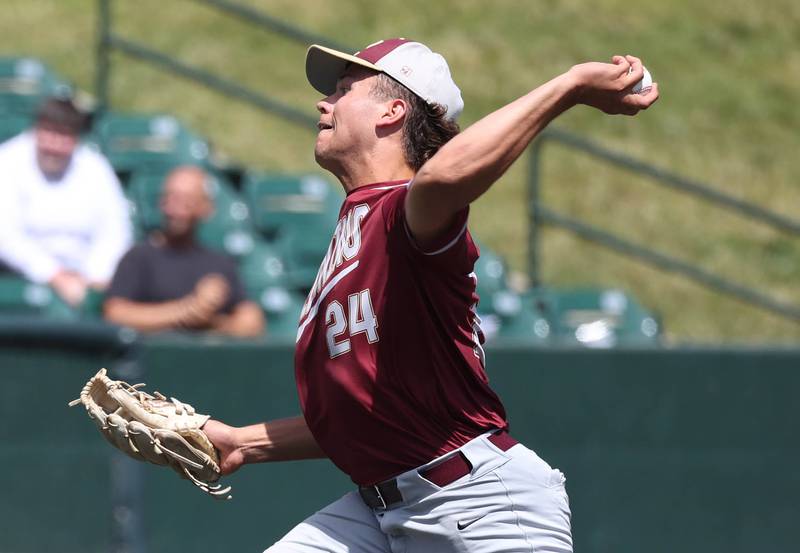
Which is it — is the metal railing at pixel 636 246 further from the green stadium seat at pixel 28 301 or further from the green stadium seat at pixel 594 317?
the green stadium seat at pixel 28 301

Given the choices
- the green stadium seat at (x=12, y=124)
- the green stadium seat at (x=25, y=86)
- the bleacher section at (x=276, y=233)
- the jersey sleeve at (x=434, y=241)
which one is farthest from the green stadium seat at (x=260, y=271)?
the jersey sleeve at (x=434, y=241)

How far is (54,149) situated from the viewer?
24.3ft

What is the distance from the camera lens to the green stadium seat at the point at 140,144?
8.41 meters

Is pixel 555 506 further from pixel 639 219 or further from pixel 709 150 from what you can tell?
pixel 709 150

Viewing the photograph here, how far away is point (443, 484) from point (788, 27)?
12626 mm

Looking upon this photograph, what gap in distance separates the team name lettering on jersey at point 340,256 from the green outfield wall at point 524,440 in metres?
2.92

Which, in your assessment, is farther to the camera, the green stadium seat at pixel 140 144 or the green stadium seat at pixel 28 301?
the green stadium seat at pixel 140 144

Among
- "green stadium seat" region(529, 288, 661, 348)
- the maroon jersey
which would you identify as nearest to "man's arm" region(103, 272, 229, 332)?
"green stadium seat" region(529, 288, 661, 348)

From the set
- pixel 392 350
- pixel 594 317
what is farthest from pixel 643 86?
pixel 594 317

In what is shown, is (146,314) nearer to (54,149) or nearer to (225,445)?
(54,149)

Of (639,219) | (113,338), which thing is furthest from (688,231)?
(113,338)

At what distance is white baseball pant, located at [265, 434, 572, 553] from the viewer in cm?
337

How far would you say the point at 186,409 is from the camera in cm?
372

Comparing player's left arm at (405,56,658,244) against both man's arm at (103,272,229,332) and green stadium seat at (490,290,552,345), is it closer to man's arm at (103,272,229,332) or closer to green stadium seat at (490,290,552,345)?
man's arm at (103,272,229,332)
